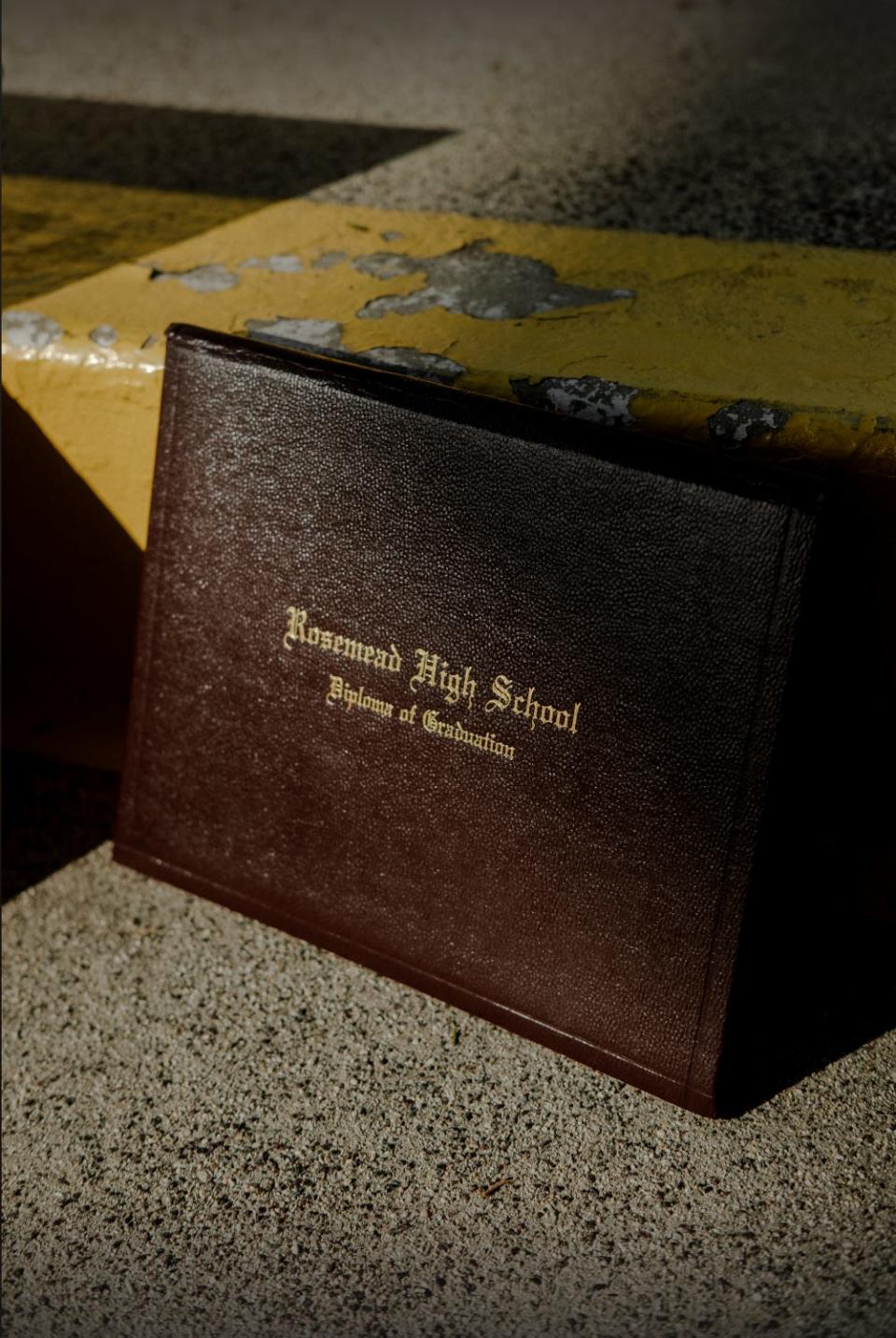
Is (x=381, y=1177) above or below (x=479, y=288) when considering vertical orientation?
below

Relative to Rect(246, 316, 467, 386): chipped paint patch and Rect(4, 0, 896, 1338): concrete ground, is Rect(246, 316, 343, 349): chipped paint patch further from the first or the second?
Rect(4, 0, 896, 1338): concrete ground

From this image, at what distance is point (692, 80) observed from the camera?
2174 mm

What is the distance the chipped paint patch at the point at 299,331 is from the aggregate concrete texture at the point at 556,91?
1.39ft

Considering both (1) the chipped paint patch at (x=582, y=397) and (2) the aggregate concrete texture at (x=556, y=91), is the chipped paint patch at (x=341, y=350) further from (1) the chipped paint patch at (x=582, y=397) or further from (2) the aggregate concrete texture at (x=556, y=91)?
(2) the aggregate concrete texture at (x=556, y=91)

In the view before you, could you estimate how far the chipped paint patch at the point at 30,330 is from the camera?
4.58 ft

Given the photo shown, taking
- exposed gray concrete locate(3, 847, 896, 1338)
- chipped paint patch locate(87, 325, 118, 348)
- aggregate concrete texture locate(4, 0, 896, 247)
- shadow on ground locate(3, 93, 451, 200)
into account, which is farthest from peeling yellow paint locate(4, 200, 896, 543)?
exposed gray concrete locate(3, 847, 896, 1338)

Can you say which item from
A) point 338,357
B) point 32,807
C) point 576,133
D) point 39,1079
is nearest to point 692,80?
point 576,133

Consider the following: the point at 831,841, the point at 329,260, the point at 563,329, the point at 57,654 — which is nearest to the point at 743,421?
the point at 563,329

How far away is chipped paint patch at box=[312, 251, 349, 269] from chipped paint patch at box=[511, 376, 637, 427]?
41 centimetres

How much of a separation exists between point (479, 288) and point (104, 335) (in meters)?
0.41

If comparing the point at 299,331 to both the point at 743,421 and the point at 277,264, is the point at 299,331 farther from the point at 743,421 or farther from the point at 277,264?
the point at 743,421

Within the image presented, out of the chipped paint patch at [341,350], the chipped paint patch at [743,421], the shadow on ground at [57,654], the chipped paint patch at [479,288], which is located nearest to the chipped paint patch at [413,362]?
the chipped paint patch at [341,350]

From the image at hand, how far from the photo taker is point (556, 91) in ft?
7.12

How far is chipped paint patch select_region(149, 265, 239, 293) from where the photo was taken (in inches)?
57.8
